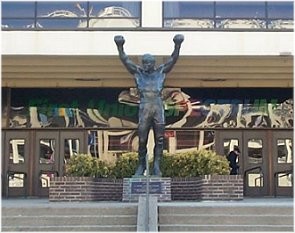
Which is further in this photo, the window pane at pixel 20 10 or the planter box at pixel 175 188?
the window pane at pixel 20 10

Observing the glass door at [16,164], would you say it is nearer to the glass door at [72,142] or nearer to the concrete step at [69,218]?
the glass door at [72,142]

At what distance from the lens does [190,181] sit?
45.7ft

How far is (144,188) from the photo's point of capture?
42.3 ft

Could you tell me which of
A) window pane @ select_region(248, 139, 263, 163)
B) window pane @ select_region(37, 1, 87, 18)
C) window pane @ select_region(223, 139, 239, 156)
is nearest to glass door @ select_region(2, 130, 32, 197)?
window pane @ select_region(37, 1, 87, 18)

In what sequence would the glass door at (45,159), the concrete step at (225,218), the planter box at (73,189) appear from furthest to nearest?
1. the glass door at (45,159)
2. the planter box at (73,189)
3. the concrete step at (225,218)

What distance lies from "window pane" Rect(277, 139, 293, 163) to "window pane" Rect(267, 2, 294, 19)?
4201 mm

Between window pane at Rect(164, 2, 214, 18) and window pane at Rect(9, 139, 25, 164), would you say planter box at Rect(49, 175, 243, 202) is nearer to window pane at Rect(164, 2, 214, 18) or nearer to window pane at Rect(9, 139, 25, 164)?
window pane at Rect(164, 2, 214, 18)

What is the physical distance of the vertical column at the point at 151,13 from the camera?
15578 millimetres

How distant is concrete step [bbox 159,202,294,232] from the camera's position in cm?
971


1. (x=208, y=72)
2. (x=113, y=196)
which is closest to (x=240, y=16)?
(x=208, y=72)

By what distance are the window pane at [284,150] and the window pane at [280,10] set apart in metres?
4.20

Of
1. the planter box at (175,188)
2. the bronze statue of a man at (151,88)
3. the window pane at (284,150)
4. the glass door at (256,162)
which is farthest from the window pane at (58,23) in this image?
the window pane at (284,150)

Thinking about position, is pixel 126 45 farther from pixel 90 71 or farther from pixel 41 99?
pixel 41 99

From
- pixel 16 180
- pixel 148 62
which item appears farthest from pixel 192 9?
pixel 16 180
